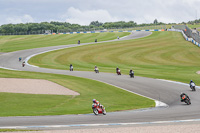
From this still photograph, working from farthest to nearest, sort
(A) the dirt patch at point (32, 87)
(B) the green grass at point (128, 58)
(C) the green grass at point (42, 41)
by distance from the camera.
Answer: (C) the green grass at point (42, 41) → (B) the green grass at point (128, 58) → (A) the dirt patch at point (32, 87)

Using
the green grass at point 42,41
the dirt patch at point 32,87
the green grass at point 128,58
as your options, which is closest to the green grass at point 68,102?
the dirt patch at point 32,87

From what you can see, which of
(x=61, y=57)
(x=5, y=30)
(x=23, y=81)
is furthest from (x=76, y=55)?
(x=5, y=30)

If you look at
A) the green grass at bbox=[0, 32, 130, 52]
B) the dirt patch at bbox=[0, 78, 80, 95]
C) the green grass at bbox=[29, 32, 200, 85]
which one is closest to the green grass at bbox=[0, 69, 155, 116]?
the dirt patch at bbox=[0, 78, 80, 95]

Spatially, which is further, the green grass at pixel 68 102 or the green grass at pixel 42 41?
the green grass at pixel 42 41

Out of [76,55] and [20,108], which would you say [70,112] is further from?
[76,55]

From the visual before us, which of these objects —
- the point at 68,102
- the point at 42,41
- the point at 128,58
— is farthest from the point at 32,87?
the point at 42,41

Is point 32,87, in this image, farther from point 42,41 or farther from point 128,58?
point 42,41

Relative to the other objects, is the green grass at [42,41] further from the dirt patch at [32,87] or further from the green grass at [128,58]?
the dirt patch at [32,87]

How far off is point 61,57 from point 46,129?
54.1 m

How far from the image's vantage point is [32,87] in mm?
30875

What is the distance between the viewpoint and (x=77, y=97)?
26.8 m

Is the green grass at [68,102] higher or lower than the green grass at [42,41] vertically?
lower

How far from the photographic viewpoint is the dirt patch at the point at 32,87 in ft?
94.5

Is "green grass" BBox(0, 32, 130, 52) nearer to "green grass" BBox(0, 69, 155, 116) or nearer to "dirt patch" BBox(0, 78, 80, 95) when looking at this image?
"dirt patch" BBox(0, 78, 80, 95)
